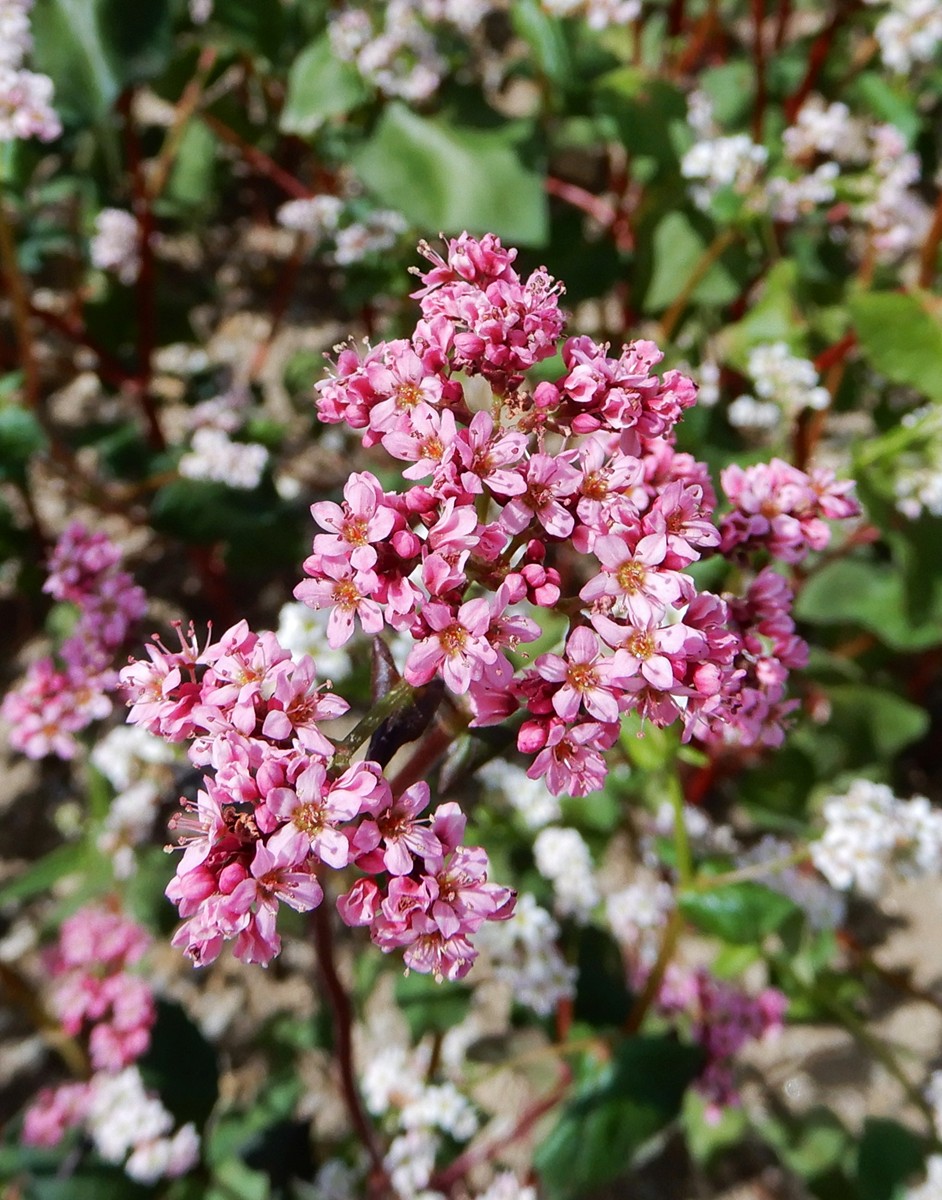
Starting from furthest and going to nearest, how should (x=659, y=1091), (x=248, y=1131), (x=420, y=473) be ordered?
(x=248, y=1131) → (x=659, y=1091) → (x=420, y=473)

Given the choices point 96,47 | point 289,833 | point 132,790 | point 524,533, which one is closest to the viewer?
point 289,833

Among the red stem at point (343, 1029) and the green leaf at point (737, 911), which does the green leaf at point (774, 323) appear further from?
the red stem at point (343, 1029)

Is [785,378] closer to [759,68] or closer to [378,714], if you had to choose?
[759,68]

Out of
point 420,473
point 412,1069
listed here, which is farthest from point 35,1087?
point 420,473

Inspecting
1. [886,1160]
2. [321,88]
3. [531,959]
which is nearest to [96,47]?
[321,88]

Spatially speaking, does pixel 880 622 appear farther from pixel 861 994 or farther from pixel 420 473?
pixel 420 473
